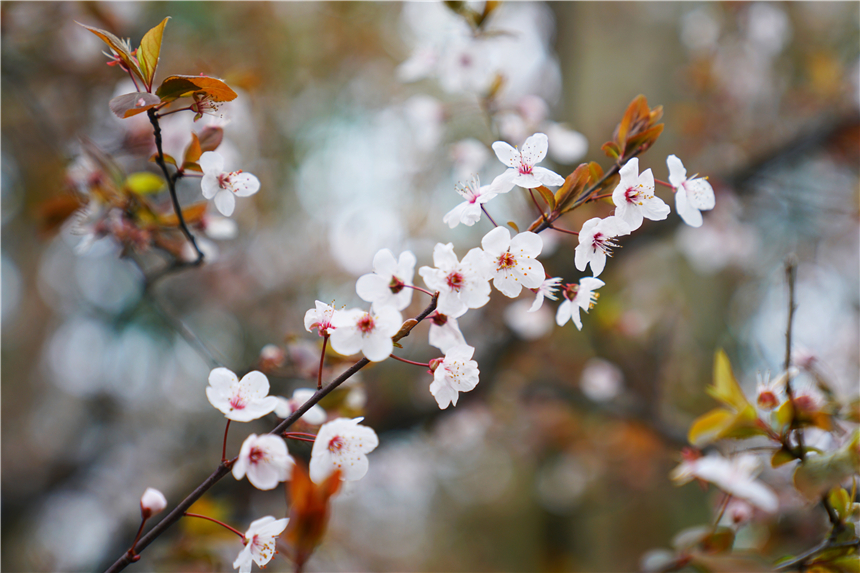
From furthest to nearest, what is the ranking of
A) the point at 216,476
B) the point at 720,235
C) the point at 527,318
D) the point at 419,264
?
1. the point at 419,264
2. the point at 720,235
3. the point at 527,318
4. the point at 216,476

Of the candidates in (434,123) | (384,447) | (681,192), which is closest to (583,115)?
(434,123)

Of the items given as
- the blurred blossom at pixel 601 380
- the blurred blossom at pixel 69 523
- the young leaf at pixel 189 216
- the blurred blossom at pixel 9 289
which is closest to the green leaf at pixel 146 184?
the young leaf at pixel 189 216

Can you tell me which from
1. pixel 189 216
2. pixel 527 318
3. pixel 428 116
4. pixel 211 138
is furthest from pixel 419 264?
pixel 211 138

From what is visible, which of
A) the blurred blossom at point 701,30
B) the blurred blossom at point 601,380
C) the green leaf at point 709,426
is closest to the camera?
the green leaf at point 709,426

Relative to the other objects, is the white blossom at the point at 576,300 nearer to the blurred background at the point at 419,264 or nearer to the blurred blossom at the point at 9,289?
the blurred background at the point at 419,264

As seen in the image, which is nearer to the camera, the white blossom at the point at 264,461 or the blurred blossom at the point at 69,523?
the white blossom at the point at 264,461

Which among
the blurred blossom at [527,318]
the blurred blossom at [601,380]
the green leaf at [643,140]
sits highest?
the green leaf at [643,140]

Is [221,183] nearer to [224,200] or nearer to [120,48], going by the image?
[224,200]
